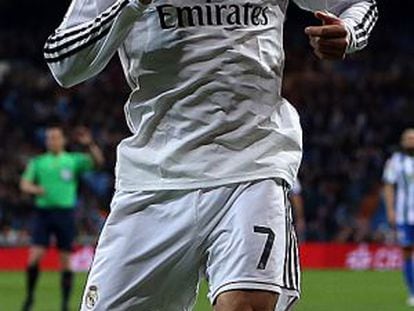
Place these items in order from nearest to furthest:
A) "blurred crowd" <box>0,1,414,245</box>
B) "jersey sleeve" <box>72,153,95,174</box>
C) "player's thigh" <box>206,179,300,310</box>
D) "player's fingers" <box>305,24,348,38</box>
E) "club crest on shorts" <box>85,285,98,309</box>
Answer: "player's fingers" <box>305,24,348,38</box> → "player's thigh" <box>206,179,300,310</box> → "club crest on shorts" <box>85,285,98,309</box> → "jersey sleeve" <box>72,153,95,174</box> → "blurred crowd" <box>0,1,414,245</box>

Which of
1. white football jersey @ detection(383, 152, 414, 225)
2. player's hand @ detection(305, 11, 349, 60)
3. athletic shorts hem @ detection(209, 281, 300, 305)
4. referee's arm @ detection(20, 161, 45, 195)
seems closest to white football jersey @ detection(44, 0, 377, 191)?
player's hand @ detection(305, 11, 349, 60)

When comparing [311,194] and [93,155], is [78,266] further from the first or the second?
[93,155]

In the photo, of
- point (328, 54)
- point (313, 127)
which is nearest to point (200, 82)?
point (328, 54)

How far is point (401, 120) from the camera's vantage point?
29.5 metres

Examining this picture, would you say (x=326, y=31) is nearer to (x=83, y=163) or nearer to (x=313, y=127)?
(x=83, y=163)

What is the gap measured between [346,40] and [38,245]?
9949 millimetres

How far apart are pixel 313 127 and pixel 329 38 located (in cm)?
2439

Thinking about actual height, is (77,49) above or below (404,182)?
above

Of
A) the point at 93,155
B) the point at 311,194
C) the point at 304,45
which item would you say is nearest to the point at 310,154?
the point at 311,194

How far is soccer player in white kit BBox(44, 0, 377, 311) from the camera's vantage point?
187 inches

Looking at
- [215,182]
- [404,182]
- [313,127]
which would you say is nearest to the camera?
[215,182]

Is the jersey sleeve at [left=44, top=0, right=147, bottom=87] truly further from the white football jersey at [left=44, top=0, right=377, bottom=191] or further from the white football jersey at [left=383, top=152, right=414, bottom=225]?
the white football jersey at [left=383, top=152, right=414, bottom=225]

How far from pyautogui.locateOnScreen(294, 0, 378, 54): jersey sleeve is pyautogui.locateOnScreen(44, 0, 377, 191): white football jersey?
2 cm

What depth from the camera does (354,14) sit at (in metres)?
5.11
